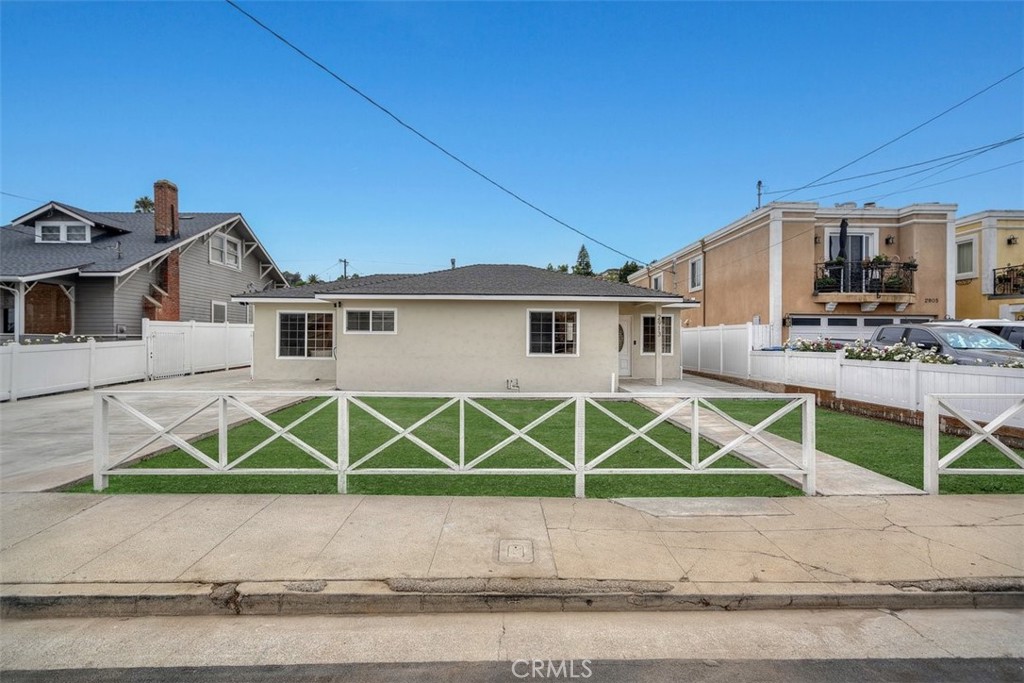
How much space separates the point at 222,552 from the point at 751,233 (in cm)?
2313

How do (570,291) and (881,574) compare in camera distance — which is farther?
(570,291)

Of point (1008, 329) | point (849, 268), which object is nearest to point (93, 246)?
point (849, 268)

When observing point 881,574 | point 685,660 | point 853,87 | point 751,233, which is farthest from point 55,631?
point 751,233

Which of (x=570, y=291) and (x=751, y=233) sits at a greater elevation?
(x=751, y=233)

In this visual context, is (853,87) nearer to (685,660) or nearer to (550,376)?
(550,376)

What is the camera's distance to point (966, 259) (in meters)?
24.4

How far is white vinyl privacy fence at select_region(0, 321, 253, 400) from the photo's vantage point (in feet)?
43.4

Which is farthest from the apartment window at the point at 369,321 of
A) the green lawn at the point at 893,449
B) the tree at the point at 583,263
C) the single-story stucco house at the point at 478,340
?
the tree at the point at 583,263

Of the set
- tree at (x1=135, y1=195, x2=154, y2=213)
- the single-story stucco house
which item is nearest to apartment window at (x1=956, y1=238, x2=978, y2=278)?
the single-story stucco house

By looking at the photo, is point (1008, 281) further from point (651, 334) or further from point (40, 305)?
point (40, 305)

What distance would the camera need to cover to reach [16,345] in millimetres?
12945

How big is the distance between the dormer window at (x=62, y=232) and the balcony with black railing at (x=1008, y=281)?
39.6 metres

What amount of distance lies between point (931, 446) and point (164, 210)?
87.8ft

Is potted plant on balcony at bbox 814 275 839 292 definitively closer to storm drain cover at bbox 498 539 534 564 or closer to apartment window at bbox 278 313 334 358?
apartment window at bbox 278 313 334 358
